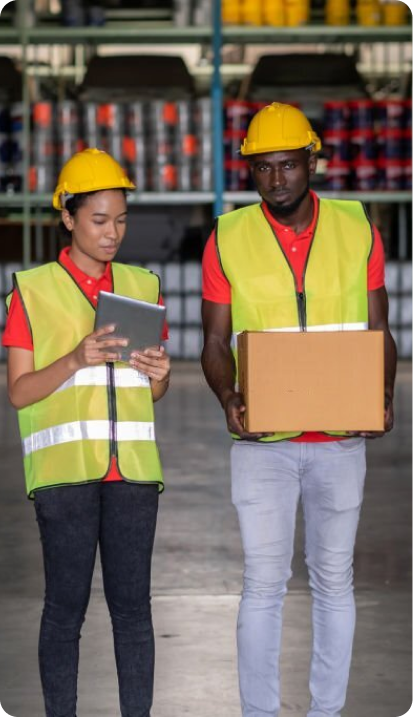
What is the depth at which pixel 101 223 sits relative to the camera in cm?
353

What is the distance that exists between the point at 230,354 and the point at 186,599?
6.18 feet

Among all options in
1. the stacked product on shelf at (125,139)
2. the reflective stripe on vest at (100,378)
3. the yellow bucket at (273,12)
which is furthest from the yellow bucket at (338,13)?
the reflective stripe on vest at (100,378)

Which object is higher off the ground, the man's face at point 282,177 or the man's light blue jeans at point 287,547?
the man's face at point 282,177

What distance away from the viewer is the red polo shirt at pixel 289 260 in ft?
12.3

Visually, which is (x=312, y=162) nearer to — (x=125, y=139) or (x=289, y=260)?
(x=289, y=260)

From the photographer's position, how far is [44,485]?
3.53m

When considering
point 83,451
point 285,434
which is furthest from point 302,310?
point 83,451

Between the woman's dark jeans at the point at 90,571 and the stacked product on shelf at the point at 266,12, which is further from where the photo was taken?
the stacked product on shelf at the point at 266,12

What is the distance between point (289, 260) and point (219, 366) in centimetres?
32

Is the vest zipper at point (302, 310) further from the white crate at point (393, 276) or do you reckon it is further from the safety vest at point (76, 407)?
the white crate at point (393, 276)

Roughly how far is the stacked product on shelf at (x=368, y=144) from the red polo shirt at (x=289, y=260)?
9897mm

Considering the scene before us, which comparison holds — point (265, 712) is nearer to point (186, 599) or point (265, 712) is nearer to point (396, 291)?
point (186, 599)

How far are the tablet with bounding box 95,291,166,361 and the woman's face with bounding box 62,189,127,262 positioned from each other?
175mm

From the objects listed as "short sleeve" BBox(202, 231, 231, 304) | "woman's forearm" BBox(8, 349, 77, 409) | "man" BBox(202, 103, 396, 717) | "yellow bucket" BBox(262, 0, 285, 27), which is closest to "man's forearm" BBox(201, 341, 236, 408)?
"man" BBox(202, 103, 396, 717)
